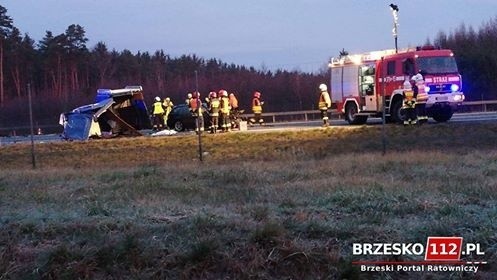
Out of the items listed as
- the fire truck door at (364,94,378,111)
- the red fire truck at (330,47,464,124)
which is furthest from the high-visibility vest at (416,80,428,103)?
the fire truck door at (364,94,378,111)

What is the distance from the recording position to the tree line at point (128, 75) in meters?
54.0

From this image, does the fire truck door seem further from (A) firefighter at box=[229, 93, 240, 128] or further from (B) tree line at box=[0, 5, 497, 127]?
(B) tree line at box=[0, 5, 497, 127]

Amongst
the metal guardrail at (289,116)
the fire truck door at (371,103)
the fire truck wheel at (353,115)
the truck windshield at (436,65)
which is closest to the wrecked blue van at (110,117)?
the fire truck wheel at (353,115)

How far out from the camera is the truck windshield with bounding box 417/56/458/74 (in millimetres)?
22312

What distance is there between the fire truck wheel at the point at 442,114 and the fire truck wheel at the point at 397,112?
4.91ft

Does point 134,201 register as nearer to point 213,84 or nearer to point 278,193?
point 278,193

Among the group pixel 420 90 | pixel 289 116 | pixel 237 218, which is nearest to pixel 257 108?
pixel 420 90

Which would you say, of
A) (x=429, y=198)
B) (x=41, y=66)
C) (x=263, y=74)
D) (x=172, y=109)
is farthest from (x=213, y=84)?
(x=429, y=198)

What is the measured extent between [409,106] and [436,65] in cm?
185

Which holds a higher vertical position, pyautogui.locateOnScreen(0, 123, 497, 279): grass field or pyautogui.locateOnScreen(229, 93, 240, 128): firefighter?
pyautogui.locateOnScreen(229, 93, 240, 128): firefighter

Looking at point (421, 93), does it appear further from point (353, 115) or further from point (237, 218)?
point (237, 218)

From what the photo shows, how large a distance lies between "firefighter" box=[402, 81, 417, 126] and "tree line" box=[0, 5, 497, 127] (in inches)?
1074

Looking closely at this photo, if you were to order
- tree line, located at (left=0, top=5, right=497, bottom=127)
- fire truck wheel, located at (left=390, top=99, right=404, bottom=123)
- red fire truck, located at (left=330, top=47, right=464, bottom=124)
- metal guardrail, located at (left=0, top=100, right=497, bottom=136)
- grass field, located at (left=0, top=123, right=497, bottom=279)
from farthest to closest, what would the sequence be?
1. tree line, located at (left=0, top=5, right=497, bottom=127)
2. metal guardrail, located at (left=0, top=100, right=497, bottom=136)
3. fire truck wheel, located at (left=390, top=99, right=404, bottom=123)
4. red fire truck, located at (left=330, top=47, right=464, bottom=124)
5. grass field, located at (left=0, top=123, right=497, bottom=279)

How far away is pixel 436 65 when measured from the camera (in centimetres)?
2245
